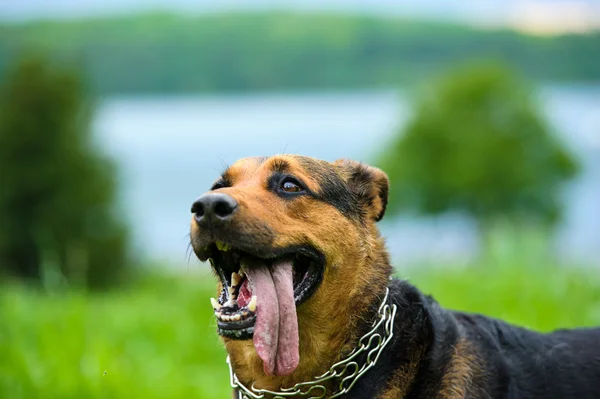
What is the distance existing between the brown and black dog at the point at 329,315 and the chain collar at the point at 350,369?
0.03 metres

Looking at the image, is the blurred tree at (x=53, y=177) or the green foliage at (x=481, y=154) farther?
the green foliage at (x=481, y=154)

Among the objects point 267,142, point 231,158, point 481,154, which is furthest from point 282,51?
point 231,158

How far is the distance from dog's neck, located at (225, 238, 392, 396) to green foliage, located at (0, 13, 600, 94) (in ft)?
252

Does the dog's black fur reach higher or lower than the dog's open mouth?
lower

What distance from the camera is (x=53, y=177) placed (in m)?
25.2

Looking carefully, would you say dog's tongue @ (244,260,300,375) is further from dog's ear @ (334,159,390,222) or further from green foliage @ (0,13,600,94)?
green foliage @ (0,13,600,94)

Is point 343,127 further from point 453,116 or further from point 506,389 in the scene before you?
point 506,389

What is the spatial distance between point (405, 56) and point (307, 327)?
3324 inches

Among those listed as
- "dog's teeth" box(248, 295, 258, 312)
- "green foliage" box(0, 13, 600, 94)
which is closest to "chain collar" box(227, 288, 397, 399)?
"dog's teeth" box(248, 295, 258, 312)

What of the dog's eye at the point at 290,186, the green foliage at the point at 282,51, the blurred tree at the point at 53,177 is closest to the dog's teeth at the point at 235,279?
A: the dog's eye at the point at 290,186

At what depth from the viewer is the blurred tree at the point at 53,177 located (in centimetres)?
2489

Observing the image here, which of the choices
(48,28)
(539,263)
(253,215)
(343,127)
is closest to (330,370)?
(253,215)

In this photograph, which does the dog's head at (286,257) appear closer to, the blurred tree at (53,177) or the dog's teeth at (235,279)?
the dog's teeth at (235,279)

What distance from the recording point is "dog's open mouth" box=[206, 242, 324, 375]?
12.4 ft
